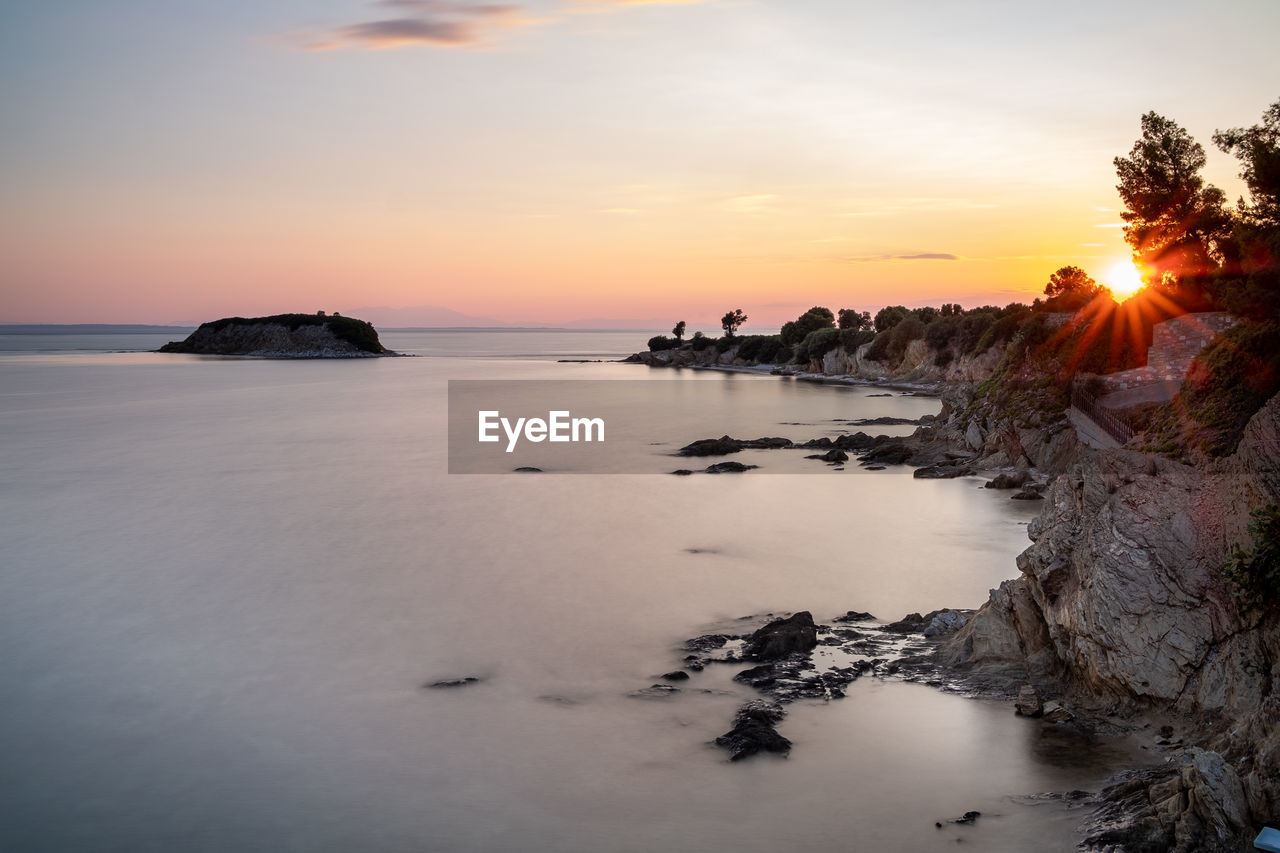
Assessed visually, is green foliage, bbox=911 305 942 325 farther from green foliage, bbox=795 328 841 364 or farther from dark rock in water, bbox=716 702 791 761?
dark rock in water, bbox=716 702 791 761

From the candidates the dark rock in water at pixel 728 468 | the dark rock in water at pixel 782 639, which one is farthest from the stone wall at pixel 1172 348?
the dark rock in water at pixel 782 639

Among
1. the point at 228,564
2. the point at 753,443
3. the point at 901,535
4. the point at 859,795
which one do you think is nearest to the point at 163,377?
the point at 753,443

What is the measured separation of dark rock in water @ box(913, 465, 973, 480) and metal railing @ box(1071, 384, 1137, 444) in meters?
4.73

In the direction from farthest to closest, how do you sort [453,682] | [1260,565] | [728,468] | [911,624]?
[728,468] < [911,624] < [453,682] < [1260,565]

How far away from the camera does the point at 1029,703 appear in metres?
13.6

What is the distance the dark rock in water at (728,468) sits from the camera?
41.0 m

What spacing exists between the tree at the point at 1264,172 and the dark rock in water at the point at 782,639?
47.7ft

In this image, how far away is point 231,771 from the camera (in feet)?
43.2

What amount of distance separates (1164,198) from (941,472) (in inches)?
624

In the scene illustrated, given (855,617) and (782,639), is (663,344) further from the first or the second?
(782,639)

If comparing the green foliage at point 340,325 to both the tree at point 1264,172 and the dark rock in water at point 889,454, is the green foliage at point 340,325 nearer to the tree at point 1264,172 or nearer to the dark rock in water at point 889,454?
the dark rock in water at point 889,454

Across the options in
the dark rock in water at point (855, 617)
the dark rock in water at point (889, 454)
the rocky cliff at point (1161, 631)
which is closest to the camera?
the rocky cliff at point (1161, 631)

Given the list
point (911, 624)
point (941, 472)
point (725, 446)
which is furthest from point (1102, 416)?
point (725, 446)

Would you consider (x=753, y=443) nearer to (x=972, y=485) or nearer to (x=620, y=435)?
(x=620, y=435)
